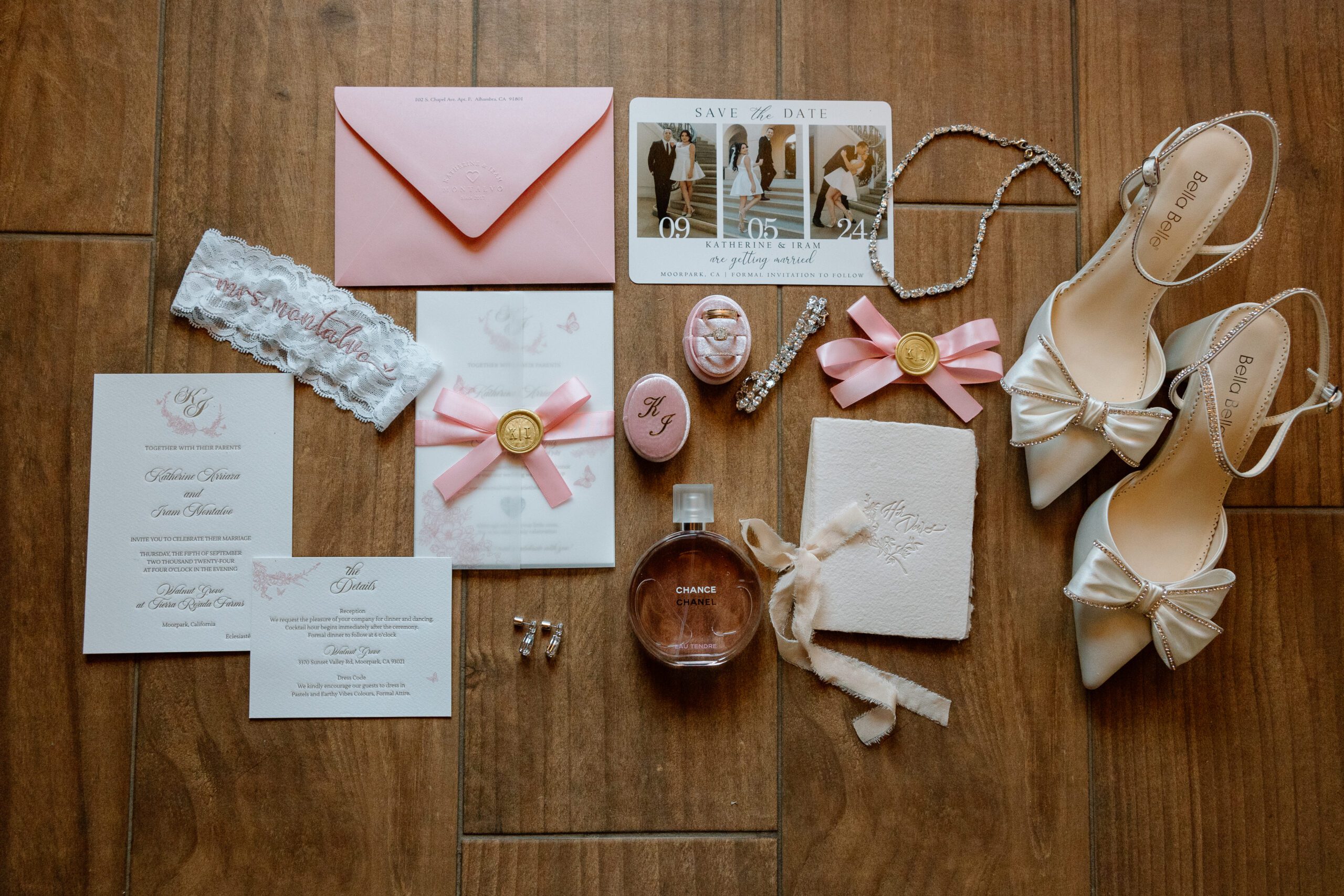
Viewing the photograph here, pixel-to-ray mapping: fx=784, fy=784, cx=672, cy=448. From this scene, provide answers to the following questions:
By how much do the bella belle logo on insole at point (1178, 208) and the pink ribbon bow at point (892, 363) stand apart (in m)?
0.21

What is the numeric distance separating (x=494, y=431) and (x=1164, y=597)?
739mm

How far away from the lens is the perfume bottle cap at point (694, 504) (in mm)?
826

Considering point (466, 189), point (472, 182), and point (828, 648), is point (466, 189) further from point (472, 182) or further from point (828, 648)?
point (828, 648)

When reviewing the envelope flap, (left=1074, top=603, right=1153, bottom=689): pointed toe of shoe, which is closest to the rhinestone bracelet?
the envelope flap

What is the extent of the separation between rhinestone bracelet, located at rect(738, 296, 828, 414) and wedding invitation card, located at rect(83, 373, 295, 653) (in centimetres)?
51

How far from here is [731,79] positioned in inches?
35.4

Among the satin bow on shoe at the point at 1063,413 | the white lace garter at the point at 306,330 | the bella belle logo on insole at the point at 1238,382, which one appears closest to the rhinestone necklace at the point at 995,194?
the satin bow on shoe at the point at 1063,413

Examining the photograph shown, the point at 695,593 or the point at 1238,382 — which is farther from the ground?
the point at 1238,382

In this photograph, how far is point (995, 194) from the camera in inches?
35.8

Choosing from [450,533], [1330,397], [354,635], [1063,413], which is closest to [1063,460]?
[1063,413]

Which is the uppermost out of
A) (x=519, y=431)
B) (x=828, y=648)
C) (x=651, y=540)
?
(x=519, y=431)

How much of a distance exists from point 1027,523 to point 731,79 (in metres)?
0.61

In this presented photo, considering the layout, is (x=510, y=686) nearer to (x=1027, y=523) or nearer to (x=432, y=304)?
(x=432, y=304)

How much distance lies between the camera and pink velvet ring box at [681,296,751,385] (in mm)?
847
